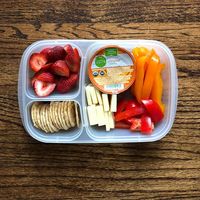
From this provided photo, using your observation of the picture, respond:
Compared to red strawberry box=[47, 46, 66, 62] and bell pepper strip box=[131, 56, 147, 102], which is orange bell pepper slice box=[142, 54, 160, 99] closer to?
bell pepper strip box=[131, 56, 147, 102]

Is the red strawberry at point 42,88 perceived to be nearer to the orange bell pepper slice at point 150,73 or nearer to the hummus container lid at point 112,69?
the hummus container lid at point 112,69

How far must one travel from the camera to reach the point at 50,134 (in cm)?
109

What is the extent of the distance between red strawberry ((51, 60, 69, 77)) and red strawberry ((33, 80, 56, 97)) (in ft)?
0.13

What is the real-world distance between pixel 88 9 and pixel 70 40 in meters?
0.11

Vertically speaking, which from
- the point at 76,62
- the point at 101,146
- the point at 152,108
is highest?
the point at 76,62

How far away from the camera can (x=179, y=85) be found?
Answer: 1.12 m

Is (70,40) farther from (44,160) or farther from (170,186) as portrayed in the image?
A: (170,186)

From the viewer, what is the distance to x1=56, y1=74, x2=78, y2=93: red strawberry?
1.05 metres

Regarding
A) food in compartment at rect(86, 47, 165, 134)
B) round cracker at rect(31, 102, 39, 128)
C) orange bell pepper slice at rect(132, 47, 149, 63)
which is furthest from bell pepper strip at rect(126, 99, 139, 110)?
round cracker at rect(31, 102, 39, 128)

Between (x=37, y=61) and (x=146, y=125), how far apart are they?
12.0 inches

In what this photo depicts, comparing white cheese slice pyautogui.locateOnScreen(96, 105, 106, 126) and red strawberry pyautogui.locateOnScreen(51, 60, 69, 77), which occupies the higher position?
red strawberry pyautogui.locateOnScreen(51, 60, 69, 77)

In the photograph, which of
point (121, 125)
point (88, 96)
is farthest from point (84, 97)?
point (121, 125)

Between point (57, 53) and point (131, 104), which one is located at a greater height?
point (57, 53)

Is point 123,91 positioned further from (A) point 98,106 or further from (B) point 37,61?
(B) point 37,61
